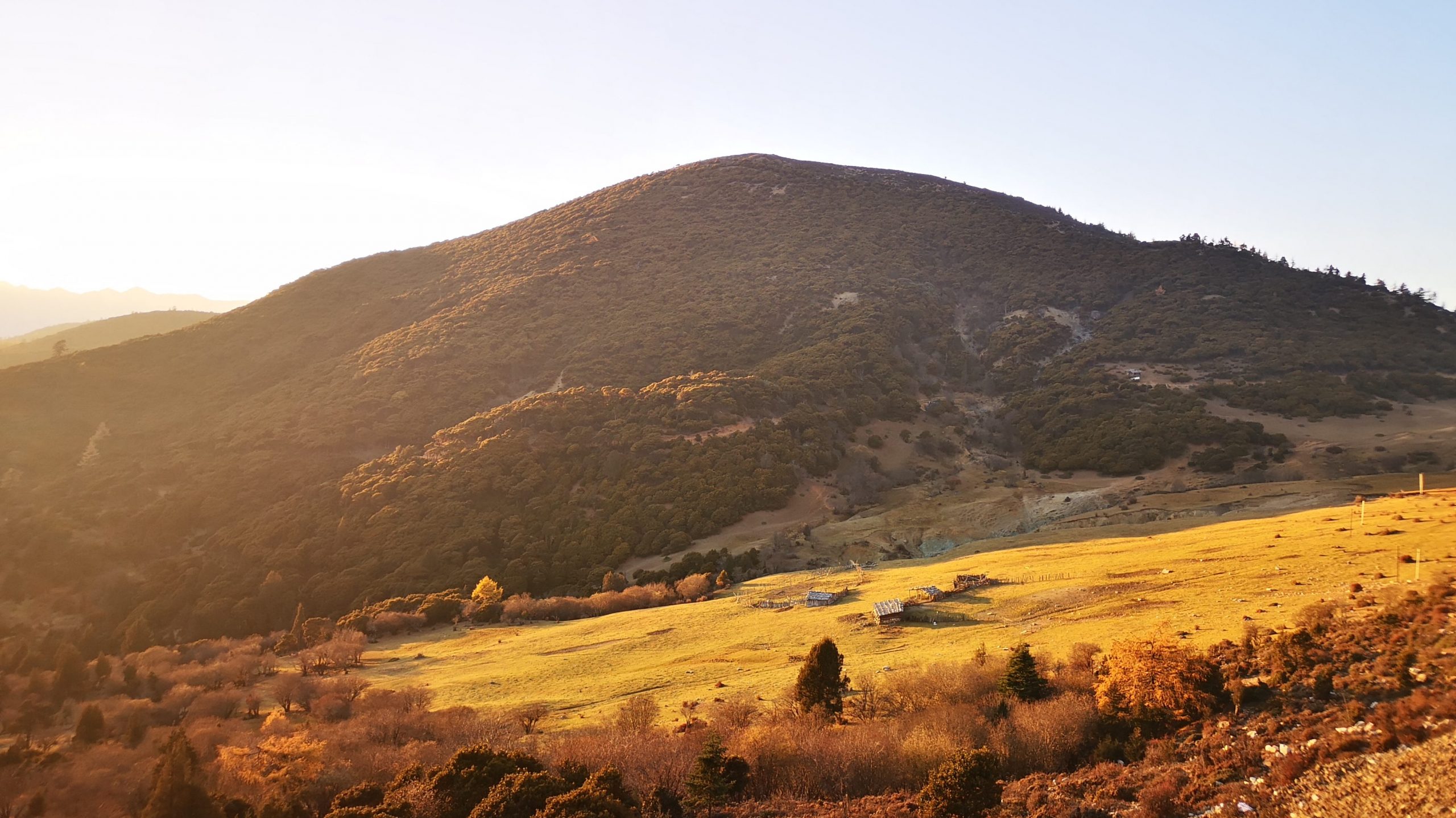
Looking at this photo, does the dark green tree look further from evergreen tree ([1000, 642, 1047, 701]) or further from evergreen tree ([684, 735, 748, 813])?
evergreen tree ([1000, 642, 1047, 701])

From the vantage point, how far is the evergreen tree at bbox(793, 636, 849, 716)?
18.7m

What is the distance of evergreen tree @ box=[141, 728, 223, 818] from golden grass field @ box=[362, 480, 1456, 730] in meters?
7.86

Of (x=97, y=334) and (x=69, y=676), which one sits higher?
(x=97, y=334)

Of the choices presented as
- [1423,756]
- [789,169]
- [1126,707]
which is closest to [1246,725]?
[1126,707]

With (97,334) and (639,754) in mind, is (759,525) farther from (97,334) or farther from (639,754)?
(97,334)

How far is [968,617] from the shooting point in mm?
25797

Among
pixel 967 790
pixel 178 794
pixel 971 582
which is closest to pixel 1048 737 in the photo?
pixel 967 790

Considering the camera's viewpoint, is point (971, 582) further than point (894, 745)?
Yes

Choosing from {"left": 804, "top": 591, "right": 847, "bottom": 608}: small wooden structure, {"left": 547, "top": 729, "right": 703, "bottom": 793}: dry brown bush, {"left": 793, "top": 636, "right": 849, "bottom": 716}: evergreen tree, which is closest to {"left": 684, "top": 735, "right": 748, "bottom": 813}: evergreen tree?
{"left": 547, "top": 729, "right": 703, "bottom": 793}: dry brown bush

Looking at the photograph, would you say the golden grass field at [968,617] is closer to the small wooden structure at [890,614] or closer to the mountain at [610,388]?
the small wooden structure at [890,614]

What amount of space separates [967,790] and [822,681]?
5.86 metres

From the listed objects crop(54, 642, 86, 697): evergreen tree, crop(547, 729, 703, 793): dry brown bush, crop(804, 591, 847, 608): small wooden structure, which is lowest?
crop(804, 591, 847, 608): small wooden structure

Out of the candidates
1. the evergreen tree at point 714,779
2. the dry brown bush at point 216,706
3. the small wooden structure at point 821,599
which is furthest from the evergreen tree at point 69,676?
the small wooden structure at point 821,599

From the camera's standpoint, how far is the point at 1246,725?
14359 mm
